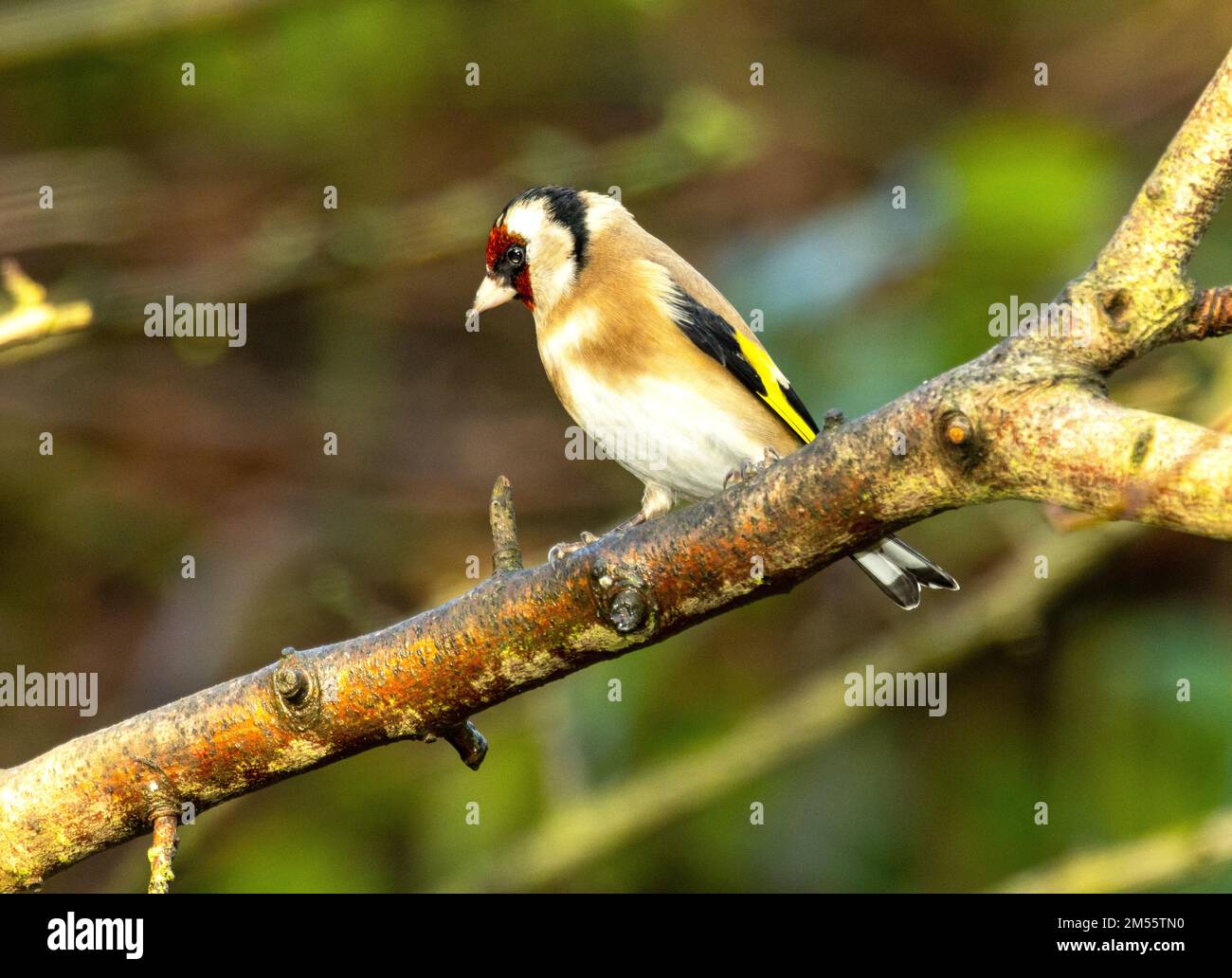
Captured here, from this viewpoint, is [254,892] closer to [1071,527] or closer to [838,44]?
[1071,527]

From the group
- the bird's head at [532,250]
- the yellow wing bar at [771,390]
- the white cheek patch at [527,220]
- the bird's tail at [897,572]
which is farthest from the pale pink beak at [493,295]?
the bird's tail at [897,572]

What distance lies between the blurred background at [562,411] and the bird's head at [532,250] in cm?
45

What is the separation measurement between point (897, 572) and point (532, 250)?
116 centimetres

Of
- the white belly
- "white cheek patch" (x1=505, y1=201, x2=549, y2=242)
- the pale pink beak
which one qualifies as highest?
"white cheek patch" (x1=505, y1=201, x2=549, y2=242)

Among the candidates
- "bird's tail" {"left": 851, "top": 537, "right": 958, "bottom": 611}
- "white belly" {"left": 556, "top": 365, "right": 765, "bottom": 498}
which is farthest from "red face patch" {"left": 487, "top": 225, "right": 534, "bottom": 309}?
"bird's tail" {"left": 851, "top": 537, "right": 958, "bottom": 611}

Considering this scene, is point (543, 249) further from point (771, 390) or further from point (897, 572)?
point (897, 572)

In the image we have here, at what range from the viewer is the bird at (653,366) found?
120 inches

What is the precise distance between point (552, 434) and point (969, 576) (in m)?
1.71

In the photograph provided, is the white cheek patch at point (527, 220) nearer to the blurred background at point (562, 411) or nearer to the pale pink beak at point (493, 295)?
the pale pink beak at point (493, 295)

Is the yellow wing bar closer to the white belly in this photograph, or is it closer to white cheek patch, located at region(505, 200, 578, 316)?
the white belly

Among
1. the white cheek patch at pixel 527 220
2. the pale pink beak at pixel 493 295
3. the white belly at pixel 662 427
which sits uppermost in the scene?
the white cheek patch at pixel 527 220

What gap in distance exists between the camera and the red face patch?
3.39 meters
